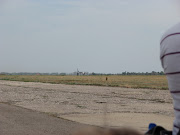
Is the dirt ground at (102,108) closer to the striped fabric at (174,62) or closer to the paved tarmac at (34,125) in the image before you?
the striped fabric at (174,62)

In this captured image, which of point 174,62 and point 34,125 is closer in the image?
point 174,62

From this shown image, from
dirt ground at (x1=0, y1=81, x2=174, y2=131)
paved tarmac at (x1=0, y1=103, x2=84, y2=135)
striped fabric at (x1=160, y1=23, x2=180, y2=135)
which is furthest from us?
dirt ground at (x1=0, y1=81, x2=174, y2=131)

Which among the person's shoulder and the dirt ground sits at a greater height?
the person's shoulder

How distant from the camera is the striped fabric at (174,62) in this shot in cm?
200

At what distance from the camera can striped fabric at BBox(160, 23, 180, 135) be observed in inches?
78.6

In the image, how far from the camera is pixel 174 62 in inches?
79.2

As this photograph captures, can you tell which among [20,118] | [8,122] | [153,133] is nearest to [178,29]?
[153,133]

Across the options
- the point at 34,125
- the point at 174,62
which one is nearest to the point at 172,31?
the point at 174,62

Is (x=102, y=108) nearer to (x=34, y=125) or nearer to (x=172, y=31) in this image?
(x=34, y=125)

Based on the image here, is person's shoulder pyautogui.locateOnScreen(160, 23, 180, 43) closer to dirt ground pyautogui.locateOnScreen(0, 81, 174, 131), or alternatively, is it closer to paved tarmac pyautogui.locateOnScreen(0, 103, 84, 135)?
dirt ground pyautogui.locateOnScreen(0, 81, 174, 131)

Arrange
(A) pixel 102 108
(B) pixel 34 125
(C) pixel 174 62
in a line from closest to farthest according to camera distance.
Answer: (C) pixel 174 62 → (B) pixel 34 125 → (A) pixel 102 108

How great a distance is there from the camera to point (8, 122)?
1296 cm

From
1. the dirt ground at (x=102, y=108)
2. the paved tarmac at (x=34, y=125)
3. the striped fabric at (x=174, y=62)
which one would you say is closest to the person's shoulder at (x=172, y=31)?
the striped fabric at (x=174, y=62)

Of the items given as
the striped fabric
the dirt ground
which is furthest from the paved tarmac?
the striped fabric
